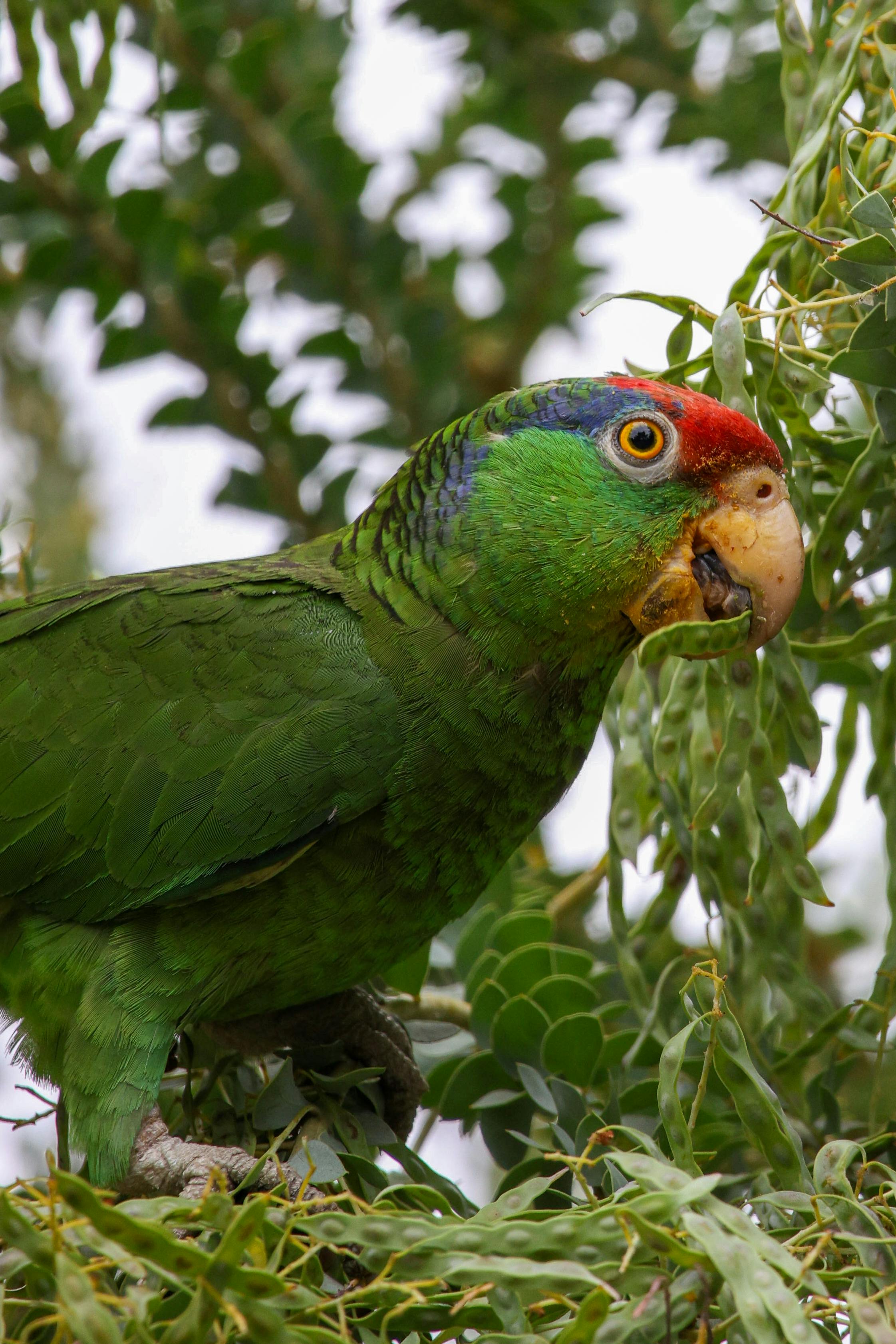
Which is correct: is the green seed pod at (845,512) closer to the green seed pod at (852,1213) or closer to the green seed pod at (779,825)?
the green seed pod at (779,825)

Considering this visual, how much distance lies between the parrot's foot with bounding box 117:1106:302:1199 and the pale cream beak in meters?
1.14

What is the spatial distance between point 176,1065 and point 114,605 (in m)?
0.91

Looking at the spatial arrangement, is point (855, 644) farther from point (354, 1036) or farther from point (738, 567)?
point (354, 1036)

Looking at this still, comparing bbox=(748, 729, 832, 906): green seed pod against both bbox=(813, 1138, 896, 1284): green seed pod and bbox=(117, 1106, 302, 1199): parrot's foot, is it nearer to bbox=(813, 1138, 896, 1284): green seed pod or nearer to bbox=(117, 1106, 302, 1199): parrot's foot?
bbox=(813, 1138, 896, 1284): green seed pod

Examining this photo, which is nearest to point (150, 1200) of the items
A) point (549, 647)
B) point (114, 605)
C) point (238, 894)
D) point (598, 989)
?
point (238, 894)

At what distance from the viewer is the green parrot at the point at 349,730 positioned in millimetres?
2340

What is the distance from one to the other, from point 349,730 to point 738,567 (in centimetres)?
74

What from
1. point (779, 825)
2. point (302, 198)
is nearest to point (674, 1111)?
point (779, 825)

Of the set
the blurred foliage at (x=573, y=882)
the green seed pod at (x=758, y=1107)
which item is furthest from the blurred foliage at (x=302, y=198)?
the green seed pod at (x=758, y=1107)

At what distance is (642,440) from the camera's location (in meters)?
2.37

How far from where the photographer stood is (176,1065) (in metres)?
2.58

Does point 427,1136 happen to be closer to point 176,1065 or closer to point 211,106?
point 176,1065

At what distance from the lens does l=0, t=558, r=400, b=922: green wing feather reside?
2371mm

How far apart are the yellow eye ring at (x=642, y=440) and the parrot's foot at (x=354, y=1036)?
118 cm
